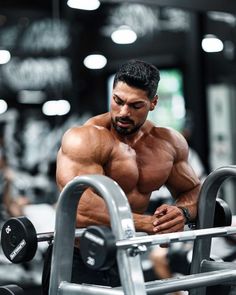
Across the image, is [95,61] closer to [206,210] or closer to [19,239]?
[206,210]

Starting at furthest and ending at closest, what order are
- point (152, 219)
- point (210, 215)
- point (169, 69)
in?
point (169, 69) < point (210, 215) < point (152, 219)

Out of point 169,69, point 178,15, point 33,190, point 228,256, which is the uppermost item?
point 178,15

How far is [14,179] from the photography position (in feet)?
17.7

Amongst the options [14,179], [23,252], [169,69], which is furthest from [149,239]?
[169,69]

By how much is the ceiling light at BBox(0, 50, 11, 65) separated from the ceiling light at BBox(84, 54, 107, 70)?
690mm

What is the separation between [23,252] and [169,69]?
4.14 meters

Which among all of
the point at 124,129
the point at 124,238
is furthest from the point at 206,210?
the point at 124,238

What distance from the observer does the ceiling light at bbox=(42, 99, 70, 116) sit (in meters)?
5.62

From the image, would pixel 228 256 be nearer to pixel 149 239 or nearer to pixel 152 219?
pixel 152 219

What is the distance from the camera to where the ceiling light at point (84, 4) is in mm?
5630

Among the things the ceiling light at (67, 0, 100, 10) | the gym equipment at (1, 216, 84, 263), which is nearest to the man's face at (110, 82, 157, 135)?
the gym equipment at (1, 216, 84, 263)

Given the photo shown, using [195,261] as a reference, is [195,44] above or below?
above

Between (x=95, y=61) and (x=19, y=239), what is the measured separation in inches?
146

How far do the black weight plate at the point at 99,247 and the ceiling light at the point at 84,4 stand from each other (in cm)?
386
